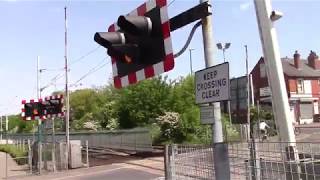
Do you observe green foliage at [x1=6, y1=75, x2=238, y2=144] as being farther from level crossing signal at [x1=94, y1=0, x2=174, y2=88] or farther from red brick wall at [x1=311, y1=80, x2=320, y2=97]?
level crossing signal at [x1=94, y1=0, x2=174, y2=88]

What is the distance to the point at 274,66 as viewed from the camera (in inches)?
362

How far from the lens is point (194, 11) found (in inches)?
240

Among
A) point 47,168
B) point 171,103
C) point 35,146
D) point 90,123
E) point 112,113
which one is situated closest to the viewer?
point 47,168

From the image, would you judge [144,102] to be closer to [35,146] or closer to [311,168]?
[35,146]

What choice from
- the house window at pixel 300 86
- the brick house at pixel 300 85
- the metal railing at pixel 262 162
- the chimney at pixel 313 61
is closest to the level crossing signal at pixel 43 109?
the metal railing at pixel 262 162

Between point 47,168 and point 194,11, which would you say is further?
point 47,168

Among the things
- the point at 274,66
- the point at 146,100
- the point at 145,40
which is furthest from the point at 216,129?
the point at 146,100

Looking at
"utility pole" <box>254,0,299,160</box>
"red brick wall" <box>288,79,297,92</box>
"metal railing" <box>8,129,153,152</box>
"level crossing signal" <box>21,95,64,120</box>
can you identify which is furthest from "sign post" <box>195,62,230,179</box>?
"red brick wall" <box>288,79,297,92</box>

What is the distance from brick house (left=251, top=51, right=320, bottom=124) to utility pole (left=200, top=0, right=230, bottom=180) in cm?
5830

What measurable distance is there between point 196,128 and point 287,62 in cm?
4091

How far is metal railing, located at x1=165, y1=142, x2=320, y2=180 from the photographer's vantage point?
6.28 meters

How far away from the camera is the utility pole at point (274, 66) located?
29.4 feet

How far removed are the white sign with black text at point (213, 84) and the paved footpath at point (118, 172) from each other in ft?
46.8

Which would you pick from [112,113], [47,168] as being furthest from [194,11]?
[112,113]
